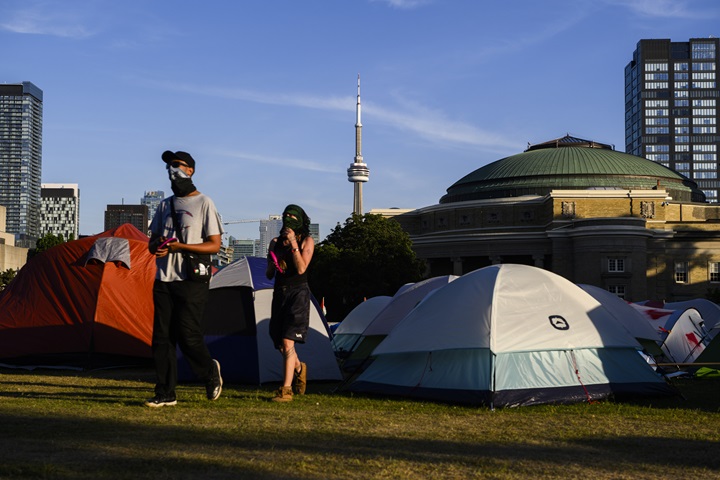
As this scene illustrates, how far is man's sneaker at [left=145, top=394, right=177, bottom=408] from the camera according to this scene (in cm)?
→ 908

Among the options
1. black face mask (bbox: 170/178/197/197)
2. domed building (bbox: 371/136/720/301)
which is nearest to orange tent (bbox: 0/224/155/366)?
black face mask (bbox: 170/178/197/197)

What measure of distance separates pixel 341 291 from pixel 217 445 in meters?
55.1

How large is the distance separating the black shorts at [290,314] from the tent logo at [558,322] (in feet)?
10.1

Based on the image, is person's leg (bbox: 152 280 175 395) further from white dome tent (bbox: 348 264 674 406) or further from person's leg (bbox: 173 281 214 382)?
white dome tent (bbox: 348 264 674 406)

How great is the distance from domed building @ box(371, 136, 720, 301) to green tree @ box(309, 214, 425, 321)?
70.8ft

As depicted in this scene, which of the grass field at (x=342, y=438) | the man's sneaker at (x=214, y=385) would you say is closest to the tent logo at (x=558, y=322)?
the grass field at (x=342, y=438)

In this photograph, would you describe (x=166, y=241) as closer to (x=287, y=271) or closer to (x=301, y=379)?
(x=287, y=271)

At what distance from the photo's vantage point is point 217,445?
6.70m

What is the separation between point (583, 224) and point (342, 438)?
75.8 meters

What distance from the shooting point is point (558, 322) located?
11.1 meters

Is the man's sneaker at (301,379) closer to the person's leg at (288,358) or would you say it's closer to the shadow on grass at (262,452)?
the person's leg at (288,358)

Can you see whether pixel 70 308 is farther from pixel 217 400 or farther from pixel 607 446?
pixel 607 446

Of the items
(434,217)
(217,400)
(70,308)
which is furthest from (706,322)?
(434,217)

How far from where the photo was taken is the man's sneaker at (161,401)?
908cm
